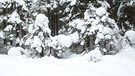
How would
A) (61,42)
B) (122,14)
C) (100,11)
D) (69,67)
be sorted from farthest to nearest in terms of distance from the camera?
(122,14) < (100,11) < (61,42) < (69,67)

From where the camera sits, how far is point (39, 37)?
31.4 ft

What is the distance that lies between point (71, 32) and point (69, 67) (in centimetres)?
329

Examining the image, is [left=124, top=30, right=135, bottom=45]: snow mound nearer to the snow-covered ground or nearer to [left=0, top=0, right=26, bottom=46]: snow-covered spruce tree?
the snow-covered ground

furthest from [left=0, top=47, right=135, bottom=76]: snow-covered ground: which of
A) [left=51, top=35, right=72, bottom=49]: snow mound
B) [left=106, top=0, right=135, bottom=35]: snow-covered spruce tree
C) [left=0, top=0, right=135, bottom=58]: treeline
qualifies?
[left=106, top=0, right=135, bottom=35]: snow-covered spruce tree

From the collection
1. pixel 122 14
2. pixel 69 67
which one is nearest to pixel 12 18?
pixel 69 67

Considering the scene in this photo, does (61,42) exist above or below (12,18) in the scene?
below

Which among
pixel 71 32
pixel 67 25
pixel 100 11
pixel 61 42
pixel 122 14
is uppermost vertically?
pixel 122 14

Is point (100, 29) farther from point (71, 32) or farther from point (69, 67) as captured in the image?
point (69, 67)

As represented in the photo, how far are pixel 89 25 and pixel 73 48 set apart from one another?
128 cm

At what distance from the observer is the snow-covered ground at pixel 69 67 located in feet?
23.5

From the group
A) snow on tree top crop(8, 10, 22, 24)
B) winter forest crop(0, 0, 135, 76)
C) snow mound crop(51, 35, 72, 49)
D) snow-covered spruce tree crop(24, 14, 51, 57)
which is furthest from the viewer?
snow on tree top crop(8, 10, 22, 24)

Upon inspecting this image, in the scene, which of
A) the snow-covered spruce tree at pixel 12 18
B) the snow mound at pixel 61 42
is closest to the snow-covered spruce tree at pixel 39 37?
the snow mound at pixel 61 42

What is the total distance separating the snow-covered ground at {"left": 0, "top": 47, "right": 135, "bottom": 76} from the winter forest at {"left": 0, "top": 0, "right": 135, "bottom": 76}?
0.04 meters

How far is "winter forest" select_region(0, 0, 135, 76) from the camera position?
884 centimetres
